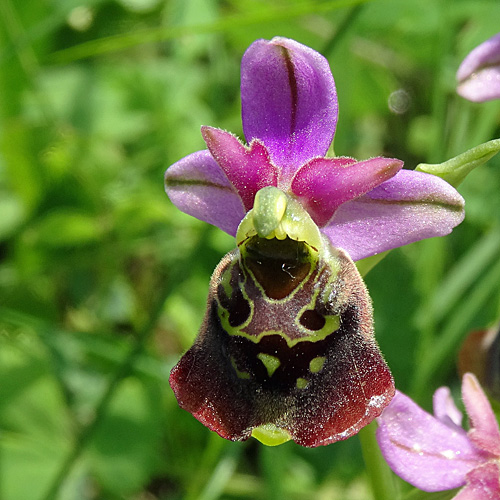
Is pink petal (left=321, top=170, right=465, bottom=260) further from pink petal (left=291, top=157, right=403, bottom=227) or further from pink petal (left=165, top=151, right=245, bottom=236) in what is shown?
pink petal (left=165, top=151, right=245, bottom=236)

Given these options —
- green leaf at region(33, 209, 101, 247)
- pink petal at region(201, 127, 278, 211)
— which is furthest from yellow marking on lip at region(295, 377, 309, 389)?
green leaf at region(33, 209, 101, 247)

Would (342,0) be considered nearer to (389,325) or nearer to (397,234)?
(397,234)

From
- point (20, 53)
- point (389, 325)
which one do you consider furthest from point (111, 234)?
point (389, 325)

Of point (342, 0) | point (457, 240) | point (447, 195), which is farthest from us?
point (457, 240)

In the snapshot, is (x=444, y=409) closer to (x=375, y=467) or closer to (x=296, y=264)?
(x=375, y=467)

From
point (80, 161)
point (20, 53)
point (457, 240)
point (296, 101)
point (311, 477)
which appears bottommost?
point (311, 477)

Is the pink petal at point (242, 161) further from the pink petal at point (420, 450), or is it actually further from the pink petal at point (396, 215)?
the pink petal at point (420, 450)

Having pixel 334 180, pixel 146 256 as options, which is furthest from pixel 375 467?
pixel 146 256
